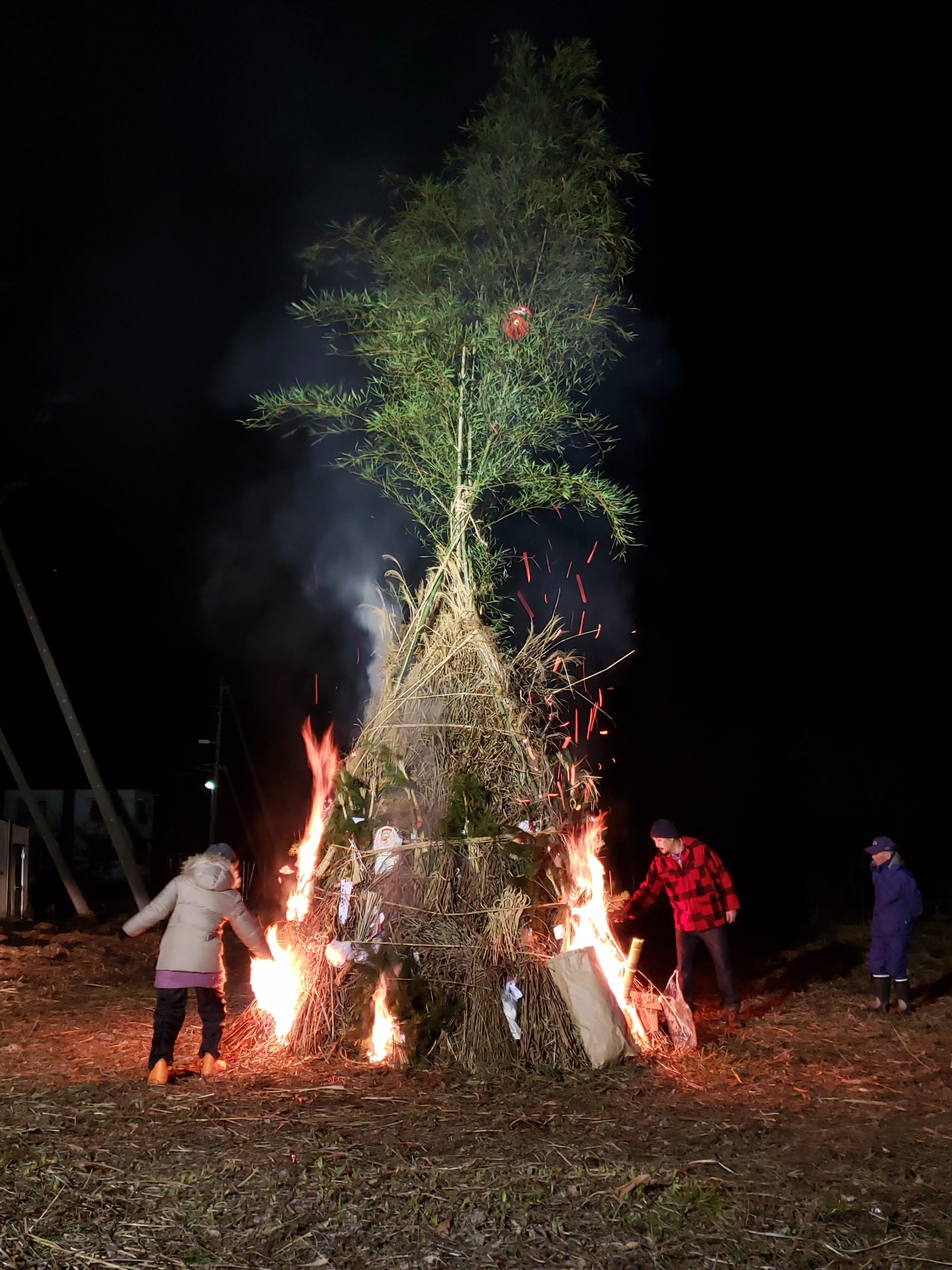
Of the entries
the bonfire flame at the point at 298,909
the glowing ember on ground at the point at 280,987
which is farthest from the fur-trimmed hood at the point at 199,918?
the glowing ember on ground at the point at 280,987

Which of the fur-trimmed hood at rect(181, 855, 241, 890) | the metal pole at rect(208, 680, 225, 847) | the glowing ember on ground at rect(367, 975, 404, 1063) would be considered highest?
the metal pole at rect(208, 680, 225, 847)

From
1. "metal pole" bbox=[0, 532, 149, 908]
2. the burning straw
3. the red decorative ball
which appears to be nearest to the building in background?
"metal pole" bbox=[0, 532, 149, 908]

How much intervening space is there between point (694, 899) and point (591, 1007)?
1.91 metres

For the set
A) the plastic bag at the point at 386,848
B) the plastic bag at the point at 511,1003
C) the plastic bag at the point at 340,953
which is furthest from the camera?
the plastic bag at the point at 386,848

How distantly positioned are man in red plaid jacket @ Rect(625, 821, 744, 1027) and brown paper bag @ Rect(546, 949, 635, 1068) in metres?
1.45

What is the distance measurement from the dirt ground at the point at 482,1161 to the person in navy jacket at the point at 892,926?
3.62ft

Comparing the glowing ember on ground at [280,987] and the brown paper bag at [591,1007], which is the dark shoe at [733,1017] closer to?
the brown paper bag at [591,1007]

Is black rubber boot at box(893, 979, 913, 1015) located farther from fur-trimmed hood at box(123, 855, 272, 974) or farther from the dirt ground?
fur-trimmed hood at box(123, 855, 272, 974)

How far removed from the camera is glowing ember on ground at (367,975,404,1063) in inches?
267

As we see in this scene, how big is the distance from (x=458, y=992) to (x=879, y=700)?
19504 mm

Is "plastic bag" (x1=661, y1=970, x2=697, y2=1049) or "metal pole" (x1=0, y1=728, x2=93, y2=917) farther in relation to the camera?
Result: "metal pole" (x1=0, y1=728, x2=93, y2=917)

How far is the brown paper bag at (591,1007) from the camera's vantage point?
22.2 ft

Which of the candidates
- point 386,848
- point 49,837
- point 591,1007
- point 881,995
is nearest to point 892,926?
point 881,995

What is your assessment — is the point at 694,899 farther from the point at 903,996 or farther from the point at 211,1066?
the point at 211,1066
